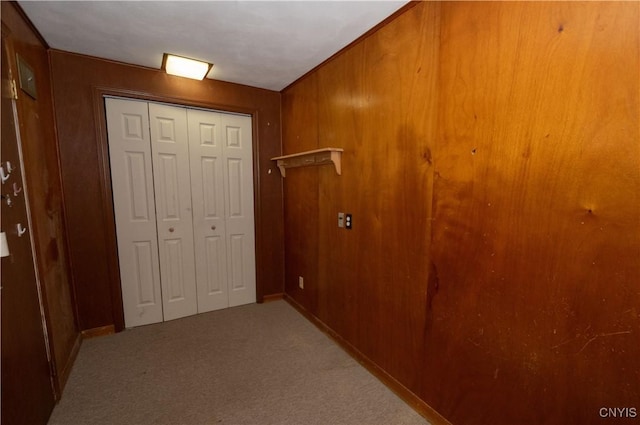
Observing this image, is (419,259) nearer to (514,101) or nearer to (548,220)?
(548,220)

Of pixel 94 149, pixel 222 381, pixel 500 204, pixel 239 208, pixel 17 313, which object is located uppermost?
pixel 94 149

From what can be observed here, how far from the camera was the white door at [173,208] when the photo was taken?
8.43 feet

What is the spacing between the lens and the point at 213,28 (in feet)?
5.95

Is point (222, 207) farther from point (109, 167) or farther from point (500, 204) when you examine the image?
point (500, 204)

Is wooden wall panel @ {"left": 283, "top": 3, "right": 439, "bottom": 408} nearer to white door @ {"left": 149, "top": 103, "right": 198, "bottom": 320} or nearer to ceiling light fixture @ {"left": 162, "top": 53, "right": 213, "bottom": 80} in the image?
ceiling light fixture @ {"left": 162, "top": 53, "right": 213, "bottom": 80}

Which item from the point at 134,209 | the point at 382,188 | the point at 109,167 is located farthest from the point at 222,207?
the point at 382,188

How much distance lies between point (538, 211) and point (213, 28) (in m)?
2.14

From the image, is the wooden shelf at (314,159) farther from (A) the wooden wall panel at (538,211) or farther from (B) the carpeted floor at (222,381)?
(B) the carpeted floor at (222,381)

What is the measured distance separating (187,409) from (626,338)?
2143 millimetres

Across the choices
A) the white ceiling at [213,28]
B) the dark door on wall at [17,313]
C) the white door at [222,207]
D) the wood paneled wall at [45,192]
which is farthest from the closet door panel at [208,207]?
the dark door on wall at [17,313]

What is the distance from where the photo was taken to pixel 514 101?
1.15 meters

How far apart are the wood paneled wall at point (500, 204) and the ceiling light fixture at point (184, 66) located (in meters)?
1.25

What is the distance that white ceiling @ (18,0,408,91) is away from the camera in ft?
5.23

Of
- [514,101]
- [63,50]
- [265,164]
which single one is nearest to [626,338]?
[514,101]
